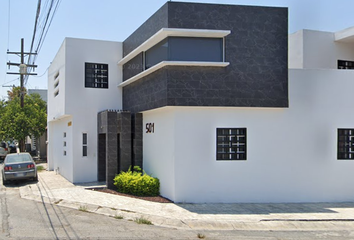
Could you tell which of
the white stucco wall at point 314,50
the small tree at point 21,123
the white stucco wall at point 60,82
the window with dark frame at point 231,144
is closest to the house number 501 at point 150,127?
the window with dark frame at point 231,144

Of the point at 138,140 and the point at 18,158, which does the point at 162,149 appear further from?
the point at 18,158

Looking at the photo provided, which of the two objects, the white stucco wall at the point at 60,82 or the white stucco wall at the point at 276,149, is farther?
the white stucco wall at the point at 60,82

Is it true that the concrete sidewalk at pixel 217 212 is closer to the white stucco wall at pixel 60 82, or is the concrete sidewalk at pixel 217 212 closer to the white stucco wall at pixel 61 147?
the white stucco wall at pixel 61 147

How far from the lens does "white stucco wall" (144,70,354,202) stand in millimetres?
11273

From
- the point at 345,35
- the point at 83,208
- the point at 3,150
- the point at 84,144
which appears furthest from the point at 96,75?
the point at 3,150

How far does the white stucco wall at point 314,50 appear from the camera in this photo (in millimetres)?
15469

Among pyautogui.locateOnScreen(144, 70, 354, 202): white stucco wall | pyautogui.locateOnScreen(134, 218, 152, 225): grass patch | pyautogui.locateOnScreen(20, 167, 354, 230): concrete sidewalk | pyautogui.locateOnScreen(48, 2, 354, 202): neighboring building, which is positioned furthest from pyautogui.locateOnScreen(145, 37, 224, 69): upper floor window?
pyautogui.locateOnScreen(134, 218, 152, 225): grass patch

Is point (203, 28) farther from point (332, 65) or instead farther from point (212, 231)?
point (332, 65)

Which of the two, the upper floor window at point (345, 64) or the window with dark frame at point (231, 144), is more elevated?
the upper floor window at point (345, 64)

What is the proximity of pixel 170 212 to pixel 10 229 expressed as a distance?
4.10 m

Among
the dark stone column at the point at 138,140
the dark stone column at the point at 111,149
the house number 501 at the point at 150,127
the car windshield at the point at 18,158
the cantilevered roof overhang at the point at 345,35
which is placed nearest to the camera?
the house number 501 at the point at 150,127

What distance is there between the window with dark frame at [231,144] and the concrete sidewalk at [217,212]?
61.9 inches

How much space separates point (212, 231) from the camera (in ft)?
28.2

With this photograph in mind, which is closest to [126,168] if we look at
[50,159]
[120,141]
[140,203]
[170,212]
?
[120,141]
